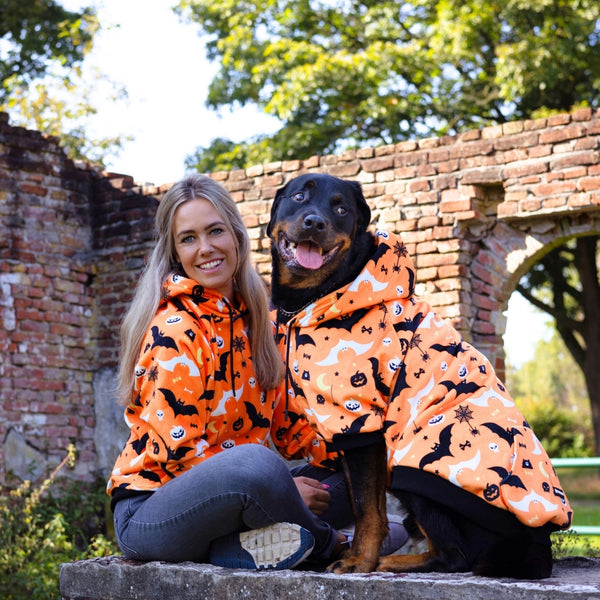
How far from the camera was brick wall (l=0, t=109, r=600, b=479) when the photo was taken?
5.91m

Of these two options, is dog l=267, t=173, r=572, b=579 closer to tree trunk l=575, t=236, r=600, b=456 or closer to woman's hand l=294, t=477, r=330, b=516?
woman's hand l=294, t=477, r=330, b=516

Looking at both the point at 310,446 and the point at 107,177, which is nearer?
the point at 310,446

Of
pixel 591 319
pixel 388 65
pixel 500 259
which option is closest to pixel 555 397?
pixel 591 319

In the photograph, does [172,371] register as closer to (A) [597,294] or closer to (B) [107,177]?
(B) [107,177]

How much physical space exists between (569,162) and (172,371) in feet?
13.1

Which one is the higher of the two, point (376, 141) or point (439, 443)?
point (376, 141)

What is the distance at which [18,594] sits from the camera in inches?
196

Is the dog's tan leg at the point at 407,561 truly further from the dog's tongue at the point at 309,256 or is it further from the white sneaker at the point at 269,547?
the dog's tongue at the point at 309,256

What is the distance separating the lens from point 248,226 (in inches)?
263

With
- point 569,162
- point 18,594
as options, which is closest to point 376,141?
point 569,162

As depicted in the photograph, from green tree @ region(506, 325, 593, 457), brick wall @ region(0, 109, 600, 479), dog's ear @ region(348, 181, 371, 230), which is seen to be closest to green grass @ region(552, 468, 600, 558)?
green tree @ region(506, 325, 593, 457)

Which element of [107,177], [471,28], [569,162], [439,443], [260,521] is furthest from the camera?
[471,28]

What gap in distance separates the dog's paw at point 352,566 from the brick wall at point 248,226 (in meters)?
3.50

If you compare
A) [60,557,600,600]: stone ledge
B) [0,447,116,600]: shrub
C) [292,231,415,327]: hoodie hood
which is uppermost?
[292,231,415,327]: hoodie hood
